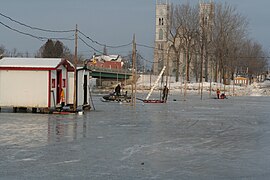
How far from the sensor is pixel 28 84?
2888cm

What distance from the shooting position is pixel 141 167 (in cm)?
1111

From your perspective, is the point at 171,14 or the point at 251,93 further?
the point at 171,14

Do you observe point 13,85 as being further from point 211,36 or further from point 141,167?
point 211,36

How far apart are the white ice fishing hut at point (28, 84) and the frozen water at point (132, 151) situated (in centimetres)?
719

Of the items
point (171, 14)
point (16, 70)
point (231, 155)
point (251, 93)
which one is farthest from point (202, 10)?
point (231, 155)

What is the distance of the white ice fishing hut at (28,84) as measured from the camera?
28.7 meters

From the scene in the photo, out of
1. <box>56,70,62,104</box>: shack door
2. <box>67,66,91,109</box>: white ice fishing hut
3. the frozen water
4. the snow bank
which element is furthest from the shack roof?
the snow bank

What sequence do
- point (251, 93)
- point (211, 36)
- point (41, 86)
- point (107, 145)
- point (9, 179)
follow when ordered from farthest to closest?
point (211, 36)
point (251, 93)
point (41, 86)
point (107, 145)
point (9, 179)

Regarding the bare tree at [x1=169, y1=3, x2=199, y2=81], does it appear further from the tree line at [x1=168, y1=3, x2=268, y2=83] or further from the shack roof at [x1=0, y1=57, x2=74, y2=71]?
the shack roof at [x1=0, y1=57, x2=74, y2=71]

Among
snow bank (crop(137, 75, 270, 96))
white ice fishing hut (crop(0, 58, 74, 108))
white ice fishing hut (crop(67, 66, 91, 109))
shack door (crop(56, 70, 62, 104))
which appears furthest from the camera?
snow bank (crop(137, 75, 270, 96))

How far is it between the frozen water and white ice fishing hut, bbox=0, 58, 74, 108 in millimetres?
7194

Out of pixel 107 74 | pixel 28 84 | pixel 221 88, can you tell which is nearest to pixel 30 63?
pixel 28 84

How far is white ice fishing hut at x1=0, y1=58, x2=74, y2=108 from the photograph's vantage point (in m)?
28.7

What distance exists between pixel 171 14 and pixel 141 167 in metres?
86.6
